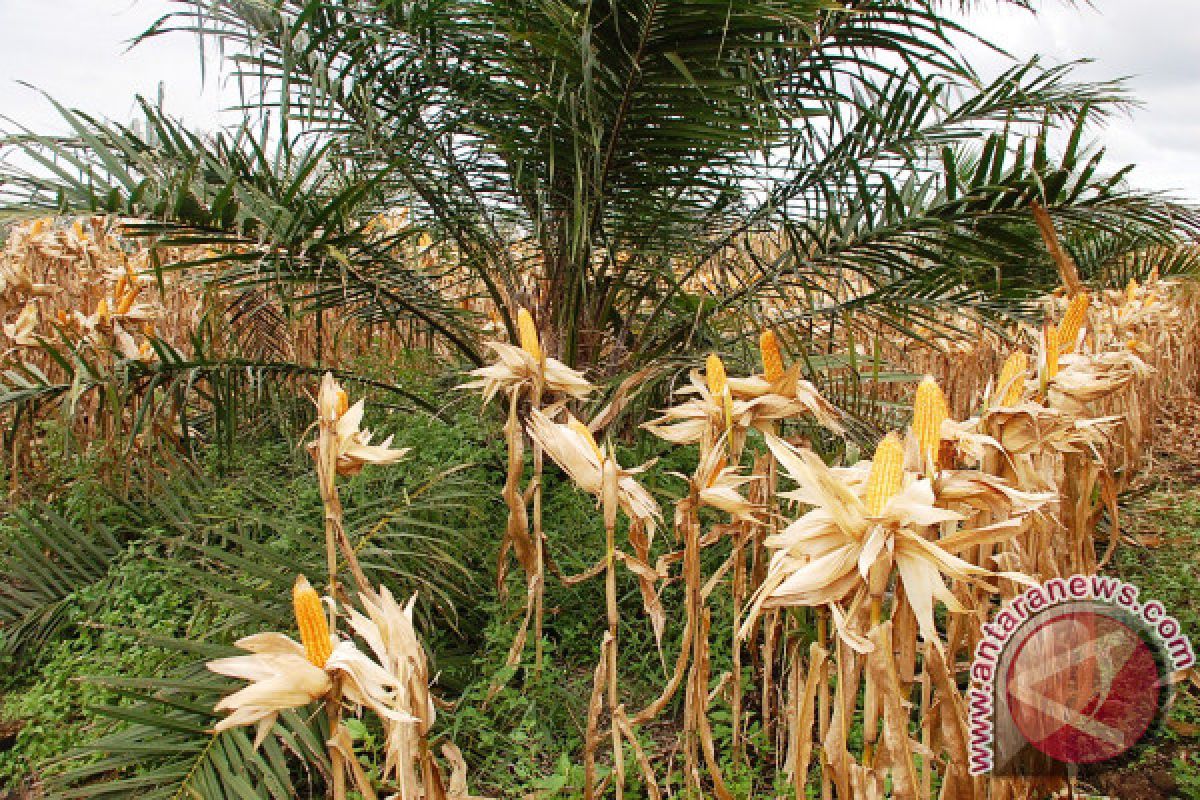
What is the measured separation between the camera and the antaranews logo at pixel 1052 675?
0.78m

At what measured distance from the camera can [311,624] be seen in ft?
2.34

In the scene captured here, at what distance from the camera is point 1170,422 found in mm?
4828

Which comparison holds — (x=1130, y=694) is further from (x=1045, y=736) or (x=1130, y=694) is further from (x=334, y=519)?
(x=334, y=519)

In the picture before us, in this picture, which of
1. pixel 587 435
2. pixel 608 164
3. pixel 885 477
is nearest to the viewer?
pixel 885 477

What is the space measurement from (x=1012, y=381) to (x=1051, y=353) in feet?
0.83

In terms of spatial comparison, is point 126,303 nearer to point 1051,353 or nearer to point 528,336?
point 528,336

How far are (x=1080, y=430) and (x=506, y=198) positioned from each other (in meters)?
1.94

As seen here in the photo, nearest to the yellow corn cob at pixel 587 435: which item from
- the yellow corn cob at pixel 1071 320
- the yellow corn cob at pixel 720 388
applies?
the yellow corn cob at pixel 720 388

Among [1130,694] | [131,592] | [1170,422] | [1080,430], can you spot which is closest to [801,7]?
[1080,430]

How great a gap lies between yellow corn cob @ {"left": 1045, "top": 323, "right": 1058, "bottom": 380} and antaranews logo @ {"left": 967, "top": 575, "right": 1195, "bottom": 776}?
1.24 ft

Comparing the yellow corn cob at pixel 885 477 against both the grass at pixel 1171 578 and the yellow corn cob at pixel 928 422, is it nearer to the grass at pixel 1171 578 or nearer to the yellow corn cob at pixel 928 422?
the yellow corn cob at pixel 928 422

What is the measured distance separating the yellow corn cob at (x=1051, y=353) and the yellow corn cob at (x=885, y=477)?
2.04 ft

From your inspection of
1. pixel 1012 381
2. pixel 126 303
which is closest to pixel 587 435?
pixel 1012 381

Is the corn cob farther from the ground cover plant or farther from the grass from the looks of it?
the grass
